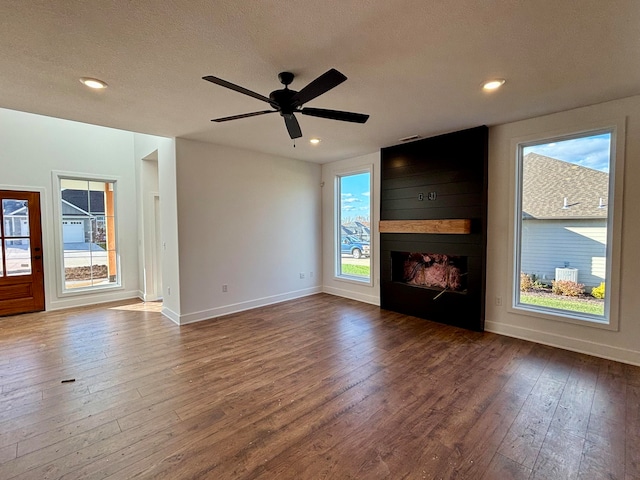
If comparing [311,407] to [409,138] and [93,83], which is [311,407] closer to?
[93,83]

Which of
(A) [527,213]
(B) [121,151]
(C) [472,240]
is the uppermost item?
(B) [121,151]

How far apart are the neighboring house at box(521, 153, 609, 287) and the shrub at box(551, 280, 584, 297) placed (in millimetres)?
61

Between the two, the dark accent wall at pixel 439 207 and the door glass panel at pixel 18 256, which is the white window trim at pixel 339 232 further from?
the door glass panel at pixel 18 256

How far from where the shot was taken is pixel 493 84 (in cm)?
255

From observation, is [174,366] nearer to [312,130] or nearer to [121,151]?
[312,130]

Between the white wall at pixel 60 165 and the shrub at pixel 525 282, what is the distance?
641 cm

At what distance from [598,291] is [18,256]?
7867 mm

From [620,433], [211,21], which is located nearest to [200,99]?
[211,21]

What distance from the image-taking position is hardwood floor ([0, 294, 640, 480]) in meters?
1.71

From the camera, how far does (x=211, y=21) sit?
1.74 metres

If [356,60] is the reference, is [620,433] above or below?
below

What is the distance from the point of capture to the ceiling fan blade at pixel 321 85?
182 centimetres

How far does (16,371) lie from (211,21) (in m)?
3.56

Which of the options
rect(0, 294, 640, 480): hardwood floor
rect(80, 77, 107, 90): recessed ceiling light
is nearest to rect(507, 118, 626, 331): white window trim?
rect(0, 294, 640, 480): hardwood floor
